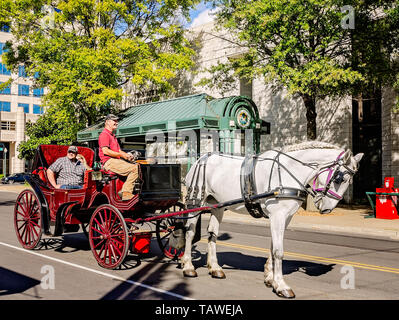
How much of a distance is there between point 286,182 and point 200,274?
85.9 inches

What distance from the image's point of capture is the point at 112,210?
6.96 m

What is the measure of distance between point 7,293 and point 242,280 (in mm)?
3400

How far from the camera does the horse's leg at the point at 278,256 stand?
17.7ft

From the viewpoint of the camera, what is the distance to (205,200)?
709 centimetres

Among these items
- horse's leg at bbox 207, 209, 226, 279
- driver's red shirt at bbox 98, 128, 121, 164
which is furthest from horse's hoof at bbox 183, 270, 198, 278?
driver's red shirt at bbox 98, 128, 121, 164

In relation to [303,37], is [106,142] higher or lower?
lower

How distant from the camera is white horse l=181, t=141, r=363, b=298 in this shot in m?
5.58

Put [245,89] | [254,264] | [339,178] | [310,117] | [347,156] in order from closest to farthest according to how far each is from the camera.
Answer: [347,156], [339,178], [254,264], [310,117], [245,89]

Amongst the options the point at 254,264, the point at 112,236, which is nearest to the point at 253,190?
the point at 254,264

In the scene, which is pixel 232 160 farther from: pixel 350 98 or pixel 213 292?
pixel 350 98

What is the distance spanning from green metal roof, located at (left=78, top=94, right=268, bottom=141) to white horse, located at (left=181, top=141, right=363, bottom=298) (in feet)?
38.0

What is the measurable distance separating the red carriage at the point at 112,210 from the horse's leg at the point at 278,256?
1.88 meters

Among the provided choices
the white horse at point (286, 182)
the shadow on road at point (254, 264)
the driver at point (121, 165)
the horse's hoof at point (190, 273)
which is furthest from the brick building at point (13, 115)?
the white horse at point (286, 182)

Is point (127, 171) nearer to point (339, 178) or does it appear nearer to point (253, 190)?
point (253, 190)
